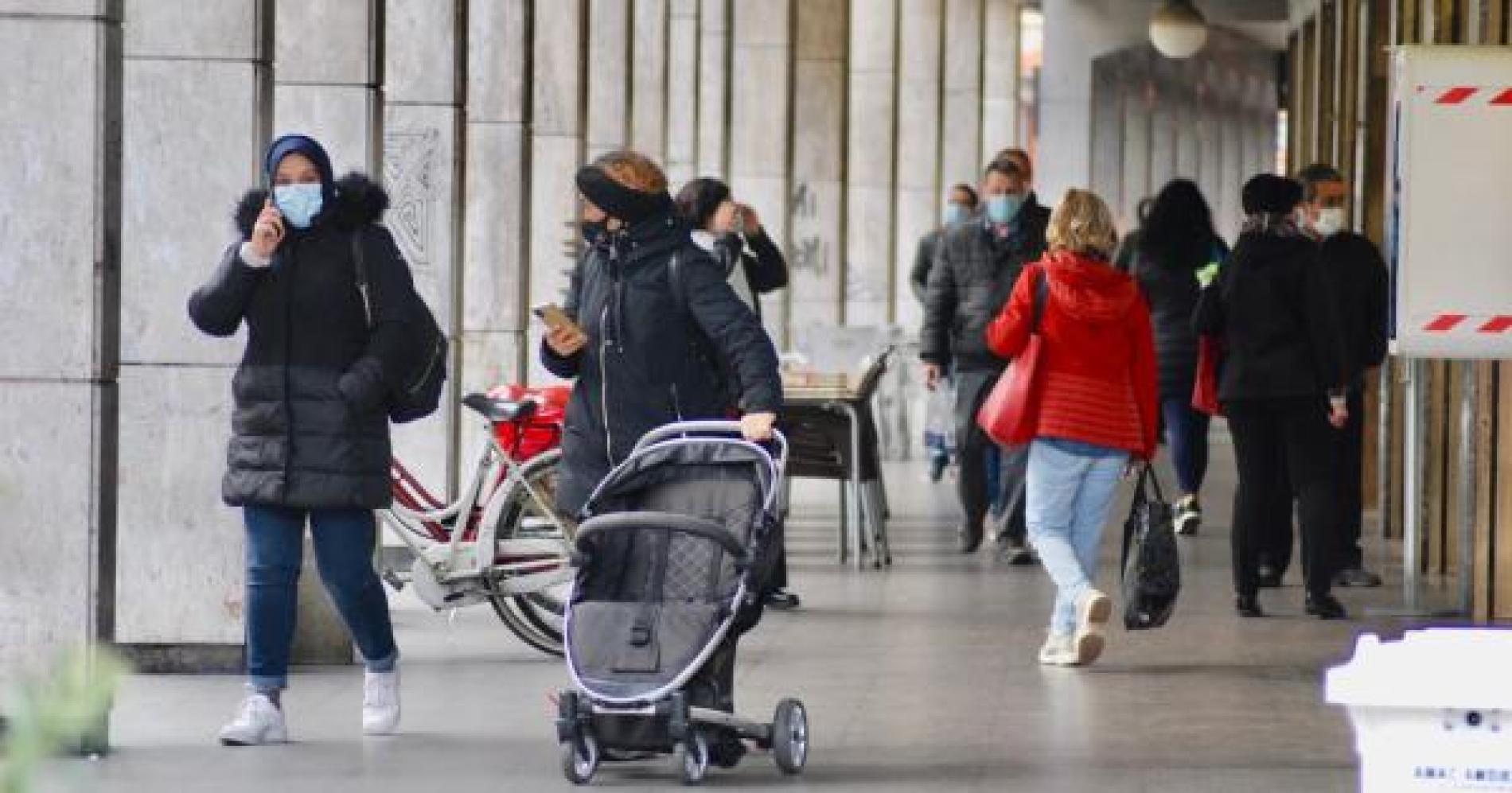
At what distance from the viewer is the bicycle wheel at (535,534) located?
34.7 ft

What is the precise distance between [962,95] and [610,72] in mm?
15811

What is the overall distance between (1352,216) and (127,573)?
1116 cm

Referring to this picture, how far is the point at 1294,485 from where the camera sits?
12273mm

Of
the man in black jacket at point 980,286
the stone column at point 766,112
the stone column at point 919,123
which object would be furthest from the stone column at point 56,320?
the stone column at point 919,123

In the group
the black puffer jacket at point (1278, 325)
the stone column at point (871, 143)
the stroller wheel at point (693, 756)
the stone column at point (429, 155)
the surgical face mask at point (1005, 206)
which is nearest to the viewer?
the stroller wheel at point (693, 756)

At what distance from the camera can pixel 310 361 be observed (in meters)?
8.20

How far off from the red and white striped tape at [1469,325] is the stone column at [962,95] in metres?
28.3

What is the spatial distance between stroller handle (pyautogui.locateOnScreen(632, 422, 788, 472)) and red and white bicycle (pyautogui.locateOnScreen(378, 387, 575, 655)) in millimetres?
2324

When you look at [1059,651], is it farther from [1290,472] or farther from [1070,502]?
[1290,472]

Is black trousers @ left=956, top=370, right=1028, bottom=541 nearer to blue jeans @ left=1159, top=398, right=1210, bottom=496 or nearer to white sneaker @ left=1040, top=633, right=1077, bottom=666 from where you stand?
blue jeans @ left=1159, top=398, right=1210, bottom=496

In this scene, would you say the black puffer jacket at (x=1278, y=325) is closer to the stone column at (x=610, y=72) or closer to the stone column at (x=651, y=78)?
the stone column at (x=610, y=72)

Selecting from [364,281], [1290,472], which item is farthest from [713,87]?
[364,281]

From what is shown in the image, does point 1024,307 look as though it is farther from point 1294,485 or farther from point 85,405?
point 85,405

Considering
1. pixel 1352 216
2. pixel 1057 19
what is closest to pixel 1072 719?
pixel 1352 216
